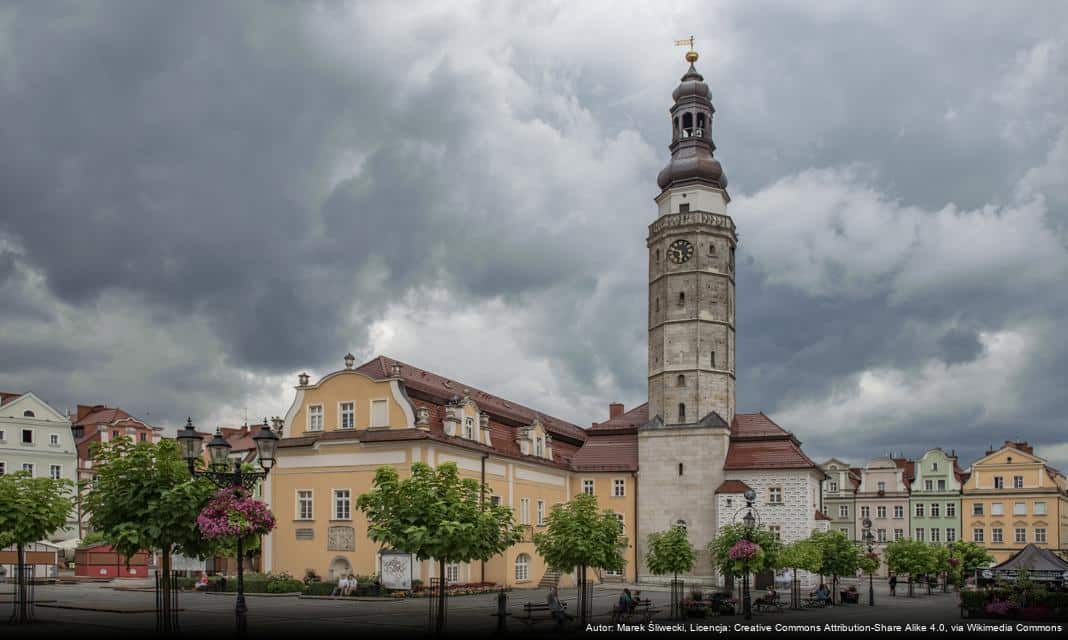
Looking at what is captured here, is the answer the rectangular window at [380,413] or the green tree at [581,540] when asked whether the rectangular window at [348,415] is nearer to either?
the rectangular window at [380,413]

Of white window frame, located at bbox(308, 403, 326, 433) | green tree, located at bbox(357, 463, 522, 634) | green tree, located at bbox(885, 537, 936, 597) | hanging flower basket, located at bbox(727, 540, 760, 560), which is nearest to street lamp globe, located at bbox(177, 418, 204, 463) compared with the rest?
green tree, located at bbox(357, 463, 522, 634)

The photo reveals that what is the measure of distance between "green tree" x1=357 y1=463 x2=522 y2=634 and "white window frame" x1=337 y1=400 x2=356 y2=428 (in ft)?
79.8

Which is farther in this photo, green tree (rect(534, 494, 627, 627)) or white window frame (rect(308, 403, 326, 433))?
white window frame (rect(308, 403, 326, 433))

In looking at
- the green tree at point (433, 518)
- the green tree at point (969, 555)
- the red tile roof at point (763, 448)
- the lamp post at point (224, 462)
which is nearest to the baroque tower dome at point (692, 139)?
Answer: the red tile roof at point (763, 448)

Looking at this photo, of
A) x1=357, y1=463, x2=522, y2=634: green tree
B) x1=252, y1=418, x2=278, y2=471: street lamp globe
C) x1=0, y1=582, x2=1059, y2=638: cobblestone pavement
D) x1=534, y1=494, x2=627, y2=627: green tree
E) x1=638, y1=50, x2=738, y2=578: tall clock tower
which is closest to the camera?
x1=252, y1=418, x2=278, y2=471: street lamp globe

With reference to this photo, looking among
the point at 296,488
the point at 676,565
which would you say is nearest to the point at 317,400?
the point at 296,488

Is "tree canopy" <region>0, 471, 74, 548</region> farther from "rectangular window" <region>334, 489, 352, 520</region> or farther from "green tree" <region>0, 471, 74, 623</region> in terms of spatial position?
"rectangular window" <region>334, 489, 352, 520</region>

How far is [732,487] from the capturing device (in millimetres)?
63844

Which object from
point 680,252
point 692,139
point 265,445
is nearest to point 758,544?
point 265,445

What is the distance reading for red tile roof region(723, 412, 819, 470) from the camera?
212 feet

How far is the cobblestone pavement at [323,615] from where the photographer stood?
30.8 meters

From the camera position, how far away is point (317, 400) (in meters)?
54.7

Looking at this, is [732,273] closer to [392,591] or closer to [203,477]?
[392,591]

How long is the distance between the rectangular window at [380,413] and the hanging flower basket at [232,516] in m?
27.3
